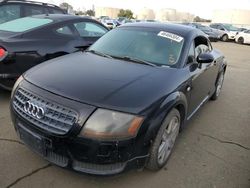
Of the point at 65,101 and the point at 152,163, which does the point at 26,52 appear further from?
the point at 152,163

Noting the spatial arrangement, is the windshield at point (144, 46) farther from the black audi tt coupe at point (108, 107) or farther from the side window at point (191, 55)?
the side window at point (191, 55)

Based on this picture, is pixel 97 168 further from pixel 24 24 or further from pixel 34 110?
pixel 24 24

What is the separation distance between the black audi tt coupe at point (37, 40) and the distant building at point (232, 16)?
8962 centimetres

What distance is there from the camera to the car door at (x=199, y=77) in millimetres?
3619

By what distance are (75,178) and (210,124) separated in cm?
254

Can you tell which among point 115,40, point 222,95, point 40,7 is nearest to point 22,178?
point 115,40

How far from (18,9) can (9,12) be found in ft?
0.97

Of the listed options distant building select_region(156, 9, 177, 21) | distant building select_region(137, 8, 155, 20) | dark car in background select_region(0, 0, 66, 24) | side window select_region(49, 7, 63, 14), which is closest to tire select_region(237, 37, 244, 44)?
side window select_region(49, 7, 63, 14)

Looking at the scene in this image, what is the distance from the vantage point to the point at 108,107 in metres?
2.37

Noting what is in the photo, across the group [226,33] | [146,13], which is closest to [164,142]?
[226,33]

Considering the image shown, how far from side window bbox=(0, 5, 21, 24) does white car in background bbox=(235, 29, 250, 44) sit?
70.7ft

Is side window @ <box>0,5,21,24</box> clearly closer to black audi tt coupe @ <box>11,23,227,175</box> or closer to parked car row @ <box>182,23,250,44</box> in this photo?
black audi tt coupe @ <box>11,23,227,175</box>

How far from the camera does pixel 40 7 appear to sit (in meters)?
7.83

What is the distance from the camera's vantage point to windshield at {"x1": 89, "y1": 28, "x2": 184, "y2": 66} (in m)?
3.53
